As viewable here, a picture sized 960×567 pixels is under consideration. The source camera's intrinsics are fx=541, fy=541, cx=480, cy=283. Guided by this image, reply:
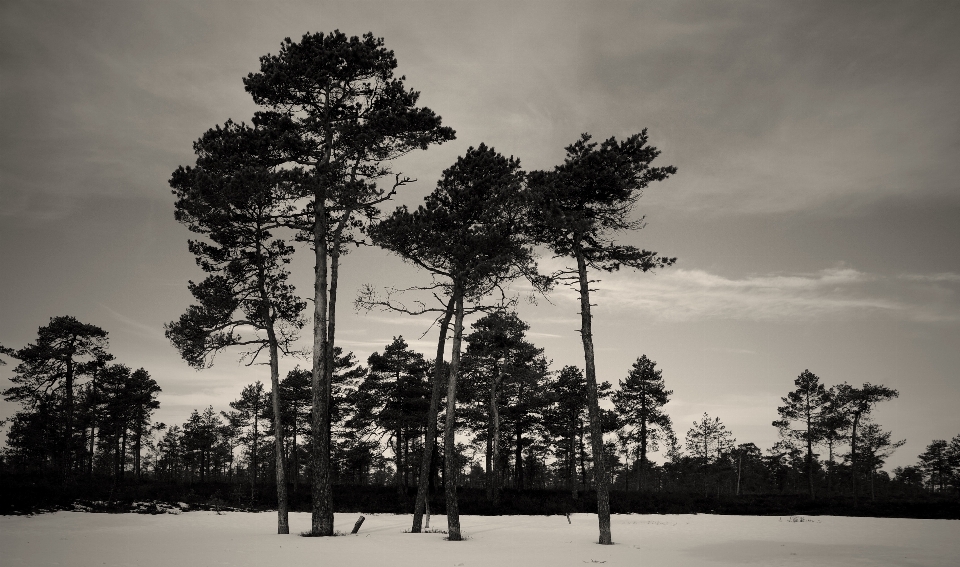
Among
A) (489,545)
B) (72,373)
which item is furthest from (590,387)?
(72,373)

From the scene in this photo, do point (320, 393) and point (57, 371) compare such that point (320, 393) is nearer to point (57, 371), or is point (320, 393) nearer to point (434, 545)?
point (434, 545)

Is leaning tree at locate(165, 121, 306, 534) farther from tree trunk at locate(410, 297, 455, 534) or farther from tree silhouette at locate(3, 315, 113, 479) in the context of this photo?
tree silhouette at locate(3, 315, 113, 479)

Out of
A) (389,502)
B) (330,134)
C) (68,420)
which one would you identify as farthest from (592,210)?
(68,420)

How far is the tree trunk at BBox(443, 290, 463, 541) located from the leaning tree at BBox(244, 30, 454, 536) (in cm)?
364

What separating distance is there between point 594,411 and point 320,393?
8396mm

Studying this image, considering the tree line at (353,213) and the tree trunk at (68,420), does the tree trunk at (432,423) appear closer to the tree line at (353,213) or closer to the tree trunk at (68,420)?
the tree line at (353,213)

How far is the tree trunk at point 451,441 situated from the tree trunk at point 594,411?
4078mm

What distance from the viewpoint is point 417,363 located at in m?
38.4

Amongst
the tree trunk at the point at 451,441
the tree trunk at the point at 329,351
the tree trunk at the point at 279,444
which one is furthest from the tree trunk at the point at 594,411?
the tree trunk at the point at 279,444

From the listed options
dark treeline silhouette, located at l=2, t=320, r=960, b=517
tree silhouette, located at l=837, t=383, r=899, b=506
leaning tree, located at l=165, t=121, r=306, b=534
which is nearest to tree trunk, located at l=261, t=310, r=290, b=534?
leaning tree, located at l=165, t=121, r=306, b=534

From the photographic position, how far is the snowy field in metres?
11.7

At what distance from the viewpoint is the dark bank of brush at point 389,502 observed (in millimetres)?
26891

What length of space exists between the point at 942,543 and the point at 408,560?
1805 cm

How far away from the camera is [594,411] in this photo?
16.7 meters
